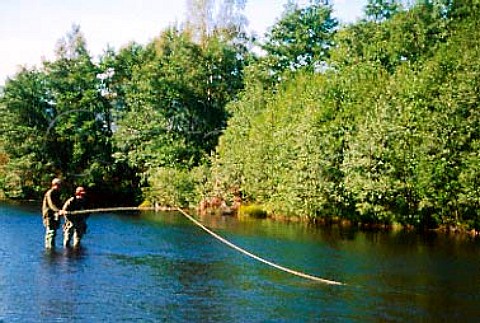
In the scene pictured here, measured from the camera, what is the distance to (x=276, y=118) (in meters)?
59.2

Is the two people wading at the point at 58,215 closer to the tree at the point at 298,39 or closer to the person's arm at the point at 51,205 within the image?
the person's arm at the point at 51,205

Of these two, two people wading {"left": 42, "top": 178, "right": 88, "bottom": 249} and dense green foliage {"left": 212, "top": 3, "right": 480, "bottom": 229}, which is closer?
two people wading {"left": 42, "top": 178, "right": 88, "bottom": 249}

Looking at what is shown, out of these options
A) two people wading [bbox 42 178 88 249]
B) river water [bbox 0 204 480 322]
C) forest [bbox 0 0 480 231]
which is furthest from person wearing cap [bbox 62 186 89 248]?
forest [bbox 0 0 480 231]

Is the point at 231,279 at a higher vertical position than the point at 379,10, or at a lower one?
lower

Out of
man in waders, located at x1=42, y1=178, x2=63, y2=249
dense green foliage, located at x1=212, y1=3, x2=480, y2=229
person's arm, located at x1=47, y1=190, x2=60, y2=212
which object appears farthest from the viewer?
dense green foliage, located at x1=212, y1=3, x2=480, y2=229

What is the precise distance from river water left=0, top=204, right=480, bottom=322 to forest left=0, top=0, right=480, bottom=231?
304 inches

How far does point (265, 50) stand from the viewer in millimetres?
75375

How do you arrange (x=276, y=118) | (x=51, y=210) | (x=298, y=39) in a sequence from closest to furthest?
(x=51, y=210), (x=276, y=118), (x=298, y=39)

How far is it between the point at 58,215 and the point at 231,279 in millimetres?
8806

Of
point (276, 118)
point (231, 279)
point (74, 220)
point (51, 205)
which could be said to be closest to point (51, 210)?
point (51, 205)

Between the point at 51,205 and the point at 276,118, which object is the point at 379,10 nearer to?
the point at 276,118

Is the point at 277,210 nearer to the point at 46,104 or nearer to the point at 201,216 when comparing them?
the point at 201,216

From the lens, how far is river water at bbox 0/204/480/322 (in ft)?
62.0

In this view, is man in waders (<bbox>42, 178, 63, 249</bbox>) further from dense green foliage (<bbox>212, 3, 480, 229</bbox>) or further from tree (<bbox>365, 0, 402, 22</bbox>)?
tree (<bbox>365, 0, 402, 22</bbox>)
